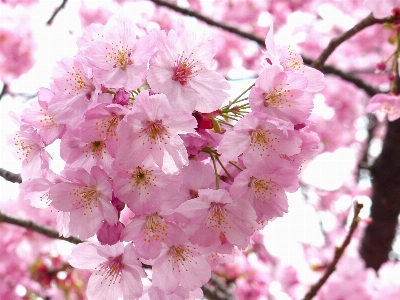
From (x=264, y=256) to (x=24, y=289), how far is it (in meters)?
2.27

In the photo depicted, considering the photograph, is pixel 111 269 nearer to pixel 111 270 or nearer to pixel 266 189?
pixel 111 270

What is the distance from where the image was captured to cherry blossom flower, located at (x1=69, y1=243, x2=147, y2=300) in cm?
112

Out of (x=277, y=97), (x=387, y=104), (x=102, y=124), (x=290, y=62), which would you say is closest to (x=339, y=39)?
(x=387, y=104)

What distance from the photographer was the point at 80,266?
46.7 inches

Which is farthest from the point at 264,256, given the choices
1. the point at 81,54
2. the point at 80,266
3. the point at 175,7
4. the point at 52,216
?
the point at 81,54

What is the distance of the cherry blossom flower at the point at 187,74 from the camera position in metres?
0.96

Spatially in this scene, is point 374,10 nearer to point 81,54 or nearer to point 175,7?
point 175,7

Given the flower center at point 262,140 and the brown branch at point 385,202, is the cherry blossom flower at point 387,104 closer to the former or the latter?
the flower center at point 262,140

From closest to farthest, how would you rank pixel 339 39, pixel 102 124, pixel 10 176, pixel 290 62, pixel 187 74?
1. pixel 102 124
2. pixel 187 74
3. pixel 290 62
4. pixel 10 176
5. pixel 339 39

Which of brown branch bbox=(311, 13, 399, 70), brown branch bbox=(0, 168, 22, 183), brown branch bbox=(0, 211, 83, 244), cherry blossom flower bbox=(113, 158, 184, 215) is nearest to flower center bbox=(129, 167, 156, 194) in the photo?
Answer: cherry blossom flower bbox=(113, 158, 184, 215)

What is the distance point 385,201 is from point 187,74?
269 centimetres

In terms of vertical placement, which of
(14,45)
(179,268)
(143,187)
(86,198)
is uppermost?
(143,187)

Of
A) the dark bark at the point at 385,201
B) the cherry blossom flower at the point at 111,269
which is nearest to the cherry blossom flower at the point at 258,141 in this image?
the cherry blossom flower at the point at 111,269

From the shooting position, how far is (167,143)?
37.6 inches
